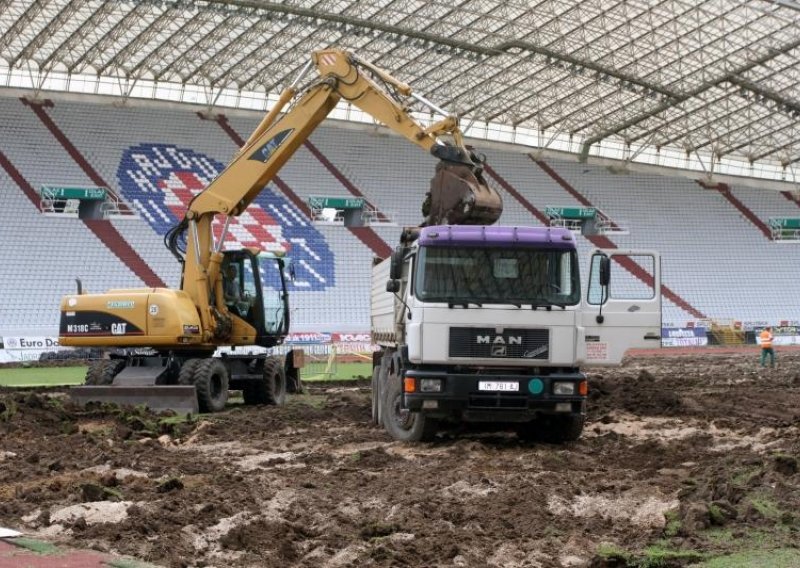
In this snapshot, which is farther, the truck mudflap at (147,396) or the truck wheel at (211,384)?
the truck wheel at (211,384)

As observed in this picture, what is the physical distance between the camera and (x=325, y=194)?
44281 mm

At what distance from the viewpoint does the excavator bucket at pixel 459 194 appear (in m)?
13.6

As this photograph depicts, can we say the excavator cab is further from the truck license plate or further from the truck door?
the truck license plate

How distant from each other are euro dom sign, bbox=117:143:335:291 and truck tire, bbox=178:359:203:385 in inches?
912

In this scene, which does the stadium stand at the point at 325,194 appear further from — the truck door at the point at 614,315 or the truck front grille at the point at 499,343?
the truck front grille at the point at 499,343

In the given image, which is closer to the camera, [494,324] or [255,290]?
[494,324]

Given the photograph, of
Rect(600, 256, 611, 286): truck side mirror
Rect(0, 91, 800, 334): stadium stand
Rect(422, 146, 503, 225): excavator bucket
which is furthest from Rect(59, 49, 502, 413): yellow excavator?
Rect(0, 91, 800, 334): stadium stand

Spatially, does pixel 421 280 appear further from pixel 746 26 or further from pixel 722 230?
pixel 722 230

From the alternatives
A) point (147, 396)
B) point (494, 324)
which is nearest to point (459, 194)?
point (494, 324)

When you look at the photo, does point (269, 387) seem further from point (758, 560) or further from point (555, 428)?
point (758, 560)

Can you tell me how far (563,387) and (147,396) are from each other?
7088 mm

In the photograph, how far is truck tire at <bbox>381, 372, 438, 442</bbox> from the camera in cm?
1230

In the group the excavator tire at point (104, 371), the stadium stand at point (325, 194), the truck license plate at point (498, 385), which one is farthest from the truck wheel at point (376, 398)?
the stadium stand at point (325, 194)

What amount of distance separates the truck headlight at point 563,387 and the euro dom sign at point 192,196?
29042mm
